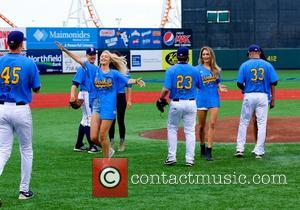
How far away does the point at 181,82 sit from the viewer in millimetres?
9633

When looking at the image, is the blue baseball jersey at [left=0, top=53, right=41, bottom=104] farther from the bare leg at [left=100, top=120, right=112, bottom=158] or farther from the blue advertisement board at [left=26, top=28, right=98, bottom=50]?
the blue advertisement board at [left=26, top=28, right=98, bottom=50]

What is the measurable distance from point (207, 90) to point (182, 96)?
95 centimetres

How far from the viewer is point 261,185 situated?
814 centimetres

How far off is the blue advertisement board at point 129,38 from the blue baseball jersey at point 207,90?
136 ft

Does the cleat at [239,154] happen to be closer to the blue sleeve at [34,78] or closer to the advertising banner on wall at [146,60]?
the blue sleeve at [34,78]

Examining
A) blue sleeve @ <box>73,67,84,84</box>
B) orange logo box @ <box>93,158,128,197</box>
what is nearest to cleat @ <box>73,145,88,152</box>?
blue sleeve @ <box>73,67,84,84</box>

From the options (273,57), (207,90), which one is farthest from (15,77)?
(273,57)

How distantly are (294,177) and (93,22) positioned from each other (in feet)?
235

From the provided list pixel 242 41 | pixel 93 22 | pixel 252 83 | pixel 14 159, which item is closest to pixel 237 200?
pixel 252 83

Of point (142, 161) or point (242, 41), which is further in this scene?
point (242, 41)

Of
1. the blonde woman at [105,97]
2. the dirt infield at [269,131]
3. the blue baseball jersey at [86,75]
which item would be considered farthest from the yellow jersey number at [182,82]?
the dirt infield at [269,131]

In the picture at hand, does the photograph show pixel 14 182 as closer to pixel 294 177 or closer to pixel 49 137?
pixel 294 177

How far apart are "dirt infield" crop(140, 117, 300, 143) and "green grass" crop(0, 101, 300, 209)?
22.9 inches

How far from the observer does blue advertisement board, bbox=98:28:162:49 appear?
170ft
